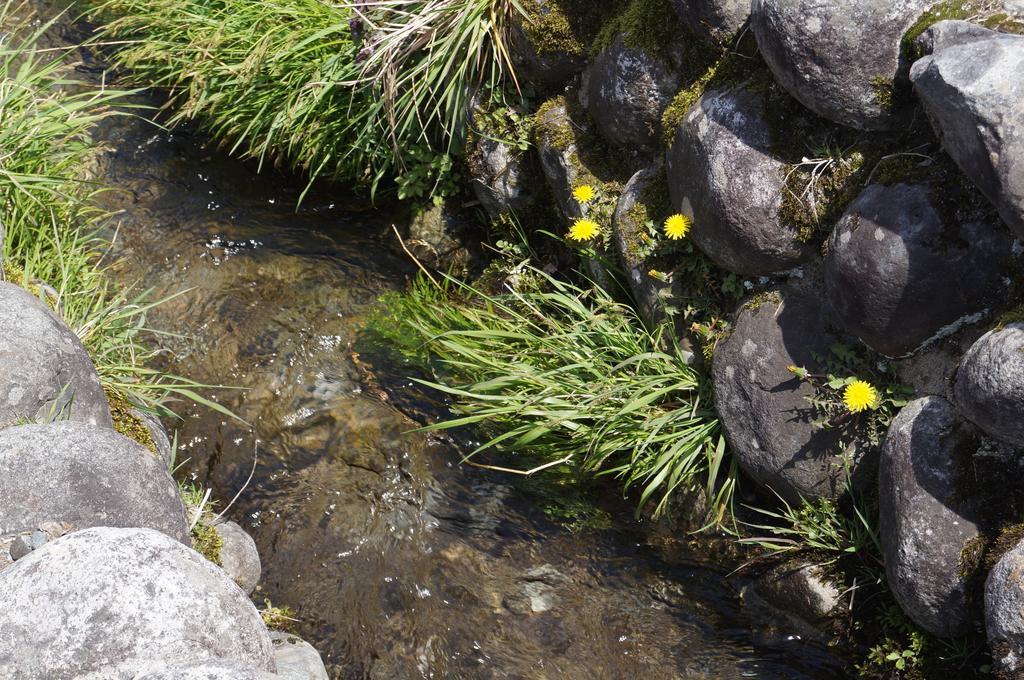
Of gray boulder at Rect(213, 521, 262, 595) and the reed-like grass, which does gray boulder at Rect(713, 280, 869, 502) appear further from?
the reed-like grass

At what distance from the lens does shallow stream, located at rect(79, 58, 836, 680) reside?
3951mm

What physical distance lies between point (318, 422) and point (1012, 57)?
11.6ft

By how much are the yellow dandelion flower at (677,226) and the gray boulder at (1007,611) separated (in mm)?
1807

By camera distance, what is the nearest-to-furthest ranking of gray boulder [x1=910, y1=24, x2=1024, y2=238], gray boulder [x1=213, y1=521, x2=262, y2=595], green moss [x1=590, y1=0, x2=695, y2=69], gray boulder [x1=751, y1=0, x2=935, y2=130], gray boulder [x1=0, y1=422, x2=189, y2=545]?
gray boulder [x1=910, y1=24, x2=1024, y2=238], gray boulder [x1=0, y1=422, x2=189, y2=545], gray boulder [x1=751, y1=0, x2=935, y2=130], gray boulder [x1=213, y1=521, x2=262, y2=595], green moss [x1=590, y1=0, x2=695, y2=69]

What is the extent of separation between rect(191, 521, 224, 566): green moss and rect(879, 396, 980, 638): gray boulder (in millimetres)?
2726

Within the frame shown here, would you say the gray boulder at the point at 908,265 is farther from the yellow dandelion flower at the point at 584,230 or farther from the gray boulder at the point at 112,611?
the gray boulder at the point at 112,611

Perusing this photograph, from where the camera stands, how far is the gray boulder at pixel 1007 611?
292cm

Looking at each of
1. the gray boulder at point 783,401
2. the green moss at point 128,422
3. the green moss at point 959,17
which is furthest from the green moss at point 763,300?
the green moss at point 128,422

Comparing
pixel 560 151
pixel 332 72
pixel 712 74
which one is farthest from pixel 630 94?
pixel 332 72

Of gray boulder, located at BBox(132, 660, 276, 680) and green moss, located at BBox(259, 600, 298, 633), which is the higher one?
gray boulder, located at BBox(132, 660, 276, 680)

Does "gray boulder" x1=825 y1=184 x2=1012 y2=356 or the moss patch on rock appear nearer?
"gray boulder" x1=825 y1=184 x2=1012 y2=356

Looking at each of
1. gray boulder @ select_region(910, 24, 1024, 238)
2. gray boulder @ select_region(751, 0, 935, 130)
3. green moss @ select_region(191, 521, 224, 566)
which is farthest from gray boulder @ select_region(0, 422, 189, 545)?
gray boulder @ select_region(910, 24, 1024, 238)

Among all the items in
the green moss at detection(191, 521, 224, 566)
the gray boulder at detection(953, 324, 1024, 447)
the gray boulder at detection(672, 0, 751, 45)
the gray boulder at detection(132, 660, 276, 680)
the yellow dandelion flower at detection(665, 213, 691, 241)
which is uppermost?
the gray boulder at detection(672, 0, 751, 45)

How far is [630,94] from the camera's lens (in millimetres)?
4520
